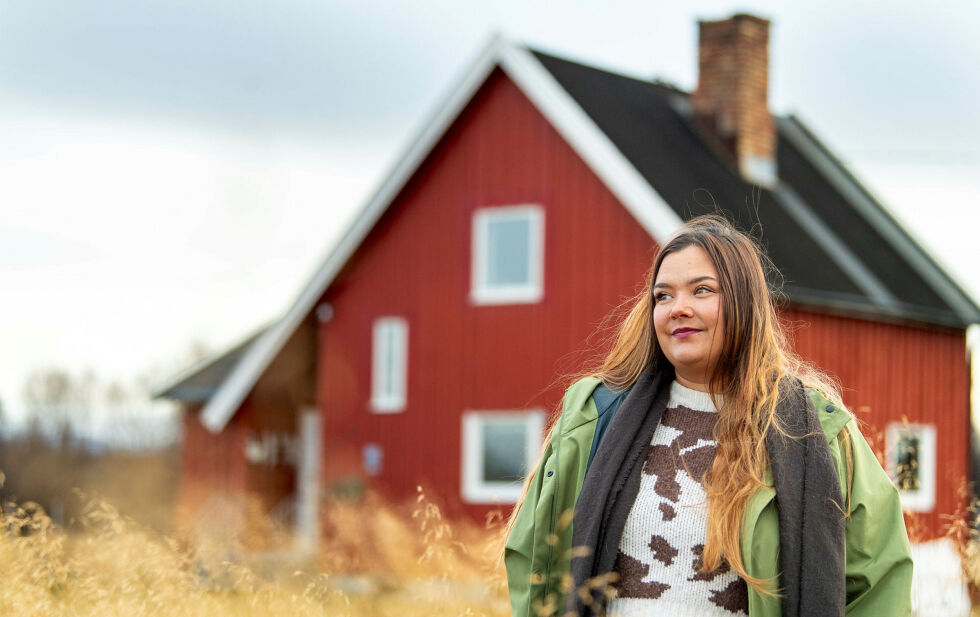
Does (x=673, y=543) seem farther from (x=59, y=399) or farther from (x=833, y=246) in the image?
(x=59, y=399)

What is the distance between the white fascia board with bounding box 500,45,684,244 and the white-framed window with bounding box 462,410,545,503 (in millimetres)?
2778

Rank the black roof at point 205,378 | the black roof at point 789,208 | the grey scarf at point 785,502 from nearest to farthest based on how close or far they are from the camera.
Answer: the grey scarf at point 785,502
the black roof at point 789,208
the black roof at point 205,378

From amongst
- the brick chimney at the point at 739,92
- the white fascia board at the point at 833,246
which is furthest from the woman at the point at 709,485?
the brick chimney at the point at 739,92

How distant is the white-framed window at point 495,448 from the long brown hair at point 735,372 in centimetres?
1279

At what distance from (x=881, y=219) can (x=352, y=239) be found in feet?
27.0

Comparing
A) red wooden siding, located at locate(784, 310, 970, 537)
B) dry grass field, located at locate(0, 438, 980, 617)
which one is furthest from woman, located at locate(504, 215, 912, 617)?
red wooden siding, located at locate(784, 310, 970, 537)

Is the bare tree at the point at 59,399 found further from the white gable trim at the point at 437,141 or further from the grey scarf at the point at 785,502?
the grey scarf at the point at 785,502

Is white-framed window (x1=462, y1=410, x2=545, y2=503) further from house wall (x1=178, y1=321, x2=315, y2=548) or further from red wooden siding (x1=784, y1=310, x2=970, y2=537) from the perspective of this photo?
house wall (x1=178, y1=321, x2=315, y2=548)

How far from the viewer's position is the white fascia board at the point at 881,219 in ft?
63.2

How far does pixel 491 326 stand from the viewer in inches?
671

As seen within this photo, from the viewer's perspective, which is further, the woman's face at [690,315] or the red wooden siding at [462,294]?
the red wooden siding at [462,294]

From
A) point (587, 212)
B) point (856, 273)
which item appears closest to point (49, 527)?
point (587, 212)

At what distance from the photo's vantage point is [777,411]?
3.26 metres

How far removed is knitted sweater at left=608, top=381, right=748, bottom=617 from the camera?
3158 millimetres
